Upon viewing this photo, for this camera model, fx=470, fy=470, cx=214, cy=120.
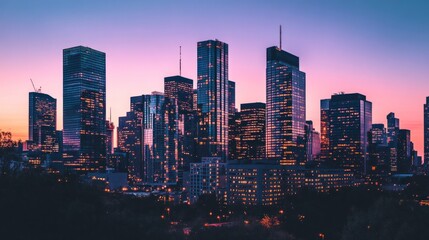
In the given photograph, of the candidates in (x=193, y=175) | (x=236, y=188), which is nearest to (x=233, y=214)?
(x=236, y=188)

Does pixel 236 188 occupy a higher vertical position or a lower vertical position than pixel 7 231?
lower

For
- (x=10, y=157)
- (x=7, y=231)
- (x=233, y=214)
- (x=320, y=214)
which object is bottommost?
(x=233, y=214)

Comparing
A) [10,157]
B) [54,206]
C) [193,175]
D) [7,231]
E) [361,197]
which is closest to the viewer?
[7,231]

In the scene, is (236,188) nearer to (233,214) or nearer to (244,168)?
(244,168)

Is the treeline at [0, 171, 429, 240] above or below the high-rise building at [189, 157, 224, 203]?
above

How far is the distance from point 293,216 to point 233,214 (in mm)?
46011

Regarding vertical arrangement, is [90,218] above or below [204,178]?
above

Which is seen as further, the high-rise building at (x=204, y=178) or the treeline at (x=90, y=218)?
the high-rise building at (x=204, y=178)

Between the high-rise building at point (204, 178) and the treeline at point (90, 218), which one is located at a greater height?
the treeline at point (90, 218)

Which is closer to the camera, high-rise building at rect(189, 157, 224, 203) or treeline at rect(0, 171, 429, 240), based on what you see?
treeline at rect(0, 171, 429, 240)

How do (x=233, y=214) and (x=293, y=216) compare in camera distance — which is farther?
(x=233, y=214)

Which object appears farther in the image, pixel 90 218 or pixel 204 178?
pixel 204 178

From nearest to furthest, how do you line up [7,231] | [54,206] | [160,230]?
[7,231] → [54,206] → [160,230]

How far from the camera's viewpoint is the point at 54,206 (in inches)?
1187
